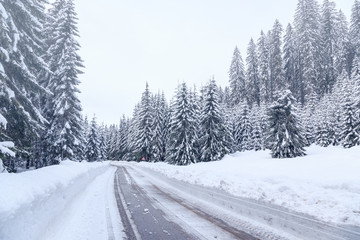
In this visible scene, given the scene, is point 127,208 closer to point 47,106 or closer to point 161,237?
point 161,237

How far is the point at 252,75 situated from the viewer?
238 feet

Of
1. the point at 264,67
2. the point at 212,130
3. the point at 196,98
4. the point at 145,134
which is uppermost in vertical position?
the point at 264,67

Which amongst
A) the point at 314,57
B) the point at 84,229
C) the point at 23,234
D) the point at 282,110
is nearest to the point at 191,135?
the point at 282,110

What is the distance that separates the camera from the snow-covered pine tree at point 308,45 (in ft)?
204

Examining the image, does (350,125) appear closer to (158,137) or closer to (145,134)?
(158,137)

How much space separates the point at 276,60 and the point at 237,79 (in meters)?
11.1

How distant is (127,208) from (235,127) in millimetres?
44157

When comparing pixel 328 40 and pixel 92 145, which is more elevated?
pixel 328 40

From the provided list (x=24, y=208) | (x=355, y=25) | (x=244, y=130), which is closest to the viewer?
(x=24, y=208)

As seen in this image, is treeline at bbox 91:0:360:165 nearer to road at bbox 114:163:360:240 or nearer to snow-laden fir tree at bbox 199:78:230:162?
snow-laden fir tree at bbox 199:78:230:162

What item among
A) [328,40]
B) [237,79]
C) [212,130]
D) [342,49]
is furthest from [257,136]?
[328,40]

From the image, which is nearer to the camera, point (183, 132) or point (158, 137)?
point (183, 132)

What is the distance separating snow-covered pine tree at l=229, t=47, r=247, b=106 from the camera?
233 ft

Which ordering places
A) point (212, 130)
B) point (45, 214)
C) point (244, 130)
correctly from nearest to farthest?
point (45, 214) → point (212, 130) → point (244, 130)
